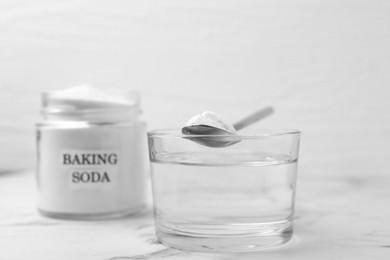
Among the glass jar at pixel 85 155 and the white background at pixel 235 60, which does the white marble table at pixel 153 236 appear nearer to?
the glass jar at pixel 85 155

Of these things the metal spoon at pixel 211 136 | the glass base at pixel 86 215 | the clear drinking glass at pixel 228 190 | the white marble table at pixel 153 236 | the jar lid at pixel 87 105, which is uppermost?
the jar lid at pixel 87 105

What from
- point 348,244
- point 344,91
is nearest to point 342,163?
point 344,91

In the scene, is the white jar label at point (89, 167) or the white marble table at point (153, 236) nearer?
the white marble table at point (153, 236)

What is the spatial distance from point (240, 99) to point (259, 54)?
74mm

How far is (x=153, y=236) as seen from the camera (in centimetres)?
63

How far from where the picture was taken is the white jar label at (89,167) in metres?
0.70

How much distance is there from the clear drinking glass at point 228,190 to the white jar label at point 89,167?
151 mm

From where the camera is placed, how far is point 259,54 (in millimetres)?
993

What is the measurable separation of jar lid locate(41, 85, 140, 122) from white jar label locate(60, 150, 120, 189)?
0.13 ft

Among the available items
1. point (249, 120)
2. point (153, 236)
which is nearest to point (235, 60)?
point (249, 120)

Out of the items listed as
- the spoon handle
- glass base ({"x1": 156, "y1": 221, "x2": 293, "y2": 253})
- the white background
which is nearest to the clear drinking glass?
glass base ({"x1": 156, "y1": 221, "x2": 293, "y2": 253})

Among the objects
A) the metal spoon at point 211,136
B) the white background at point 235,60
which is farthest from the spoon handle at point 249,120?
the white background at point 235,60

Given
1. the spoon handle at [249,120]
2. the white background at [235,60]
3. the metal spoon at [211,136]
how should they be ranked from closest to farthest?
1. the metal spoon at [211,136]
2. the spoon handle at [249,120]
3. the white background at [235,60]

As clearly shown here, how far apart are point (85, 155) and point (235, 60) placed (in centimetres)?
37
